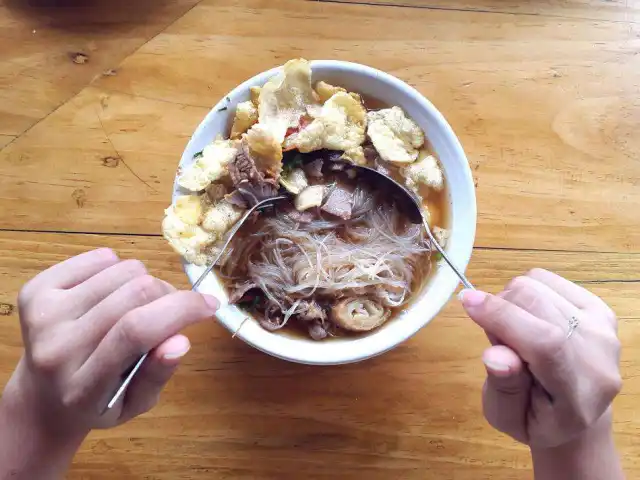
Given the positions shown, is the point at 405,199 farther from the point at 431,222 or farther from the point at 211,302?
the point at 211,302

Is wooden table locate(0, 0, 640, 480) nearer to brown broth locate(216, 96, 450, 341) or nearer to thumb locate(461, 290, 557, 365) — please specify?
brown broth locate(216, 96, 450, 341)

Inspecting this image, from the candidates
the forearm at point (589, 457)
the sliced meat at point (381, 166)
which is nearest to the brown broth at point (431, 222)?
the sliced meat at point (381, 166)

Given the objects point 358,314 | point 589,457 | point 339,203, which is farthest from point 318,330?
point 589,457

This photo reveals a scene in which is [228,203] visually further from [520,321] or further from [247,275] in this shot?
[520,321]

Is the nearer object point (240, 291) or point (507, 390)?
point (507, 390)

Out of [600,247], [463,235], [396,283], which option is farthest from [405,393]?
[600,247]

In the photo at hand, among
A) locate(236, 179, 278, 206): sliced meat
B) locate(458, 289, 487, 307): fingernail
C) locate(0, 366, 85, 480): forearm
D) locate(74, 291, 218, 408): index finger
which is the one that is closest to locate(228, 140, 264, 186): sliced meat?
locate(236, 179, 278, 206): sliced meat
